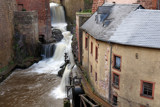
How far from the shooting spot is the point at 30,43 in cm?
3103

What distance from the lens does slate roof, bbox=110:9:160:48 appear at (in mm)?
11920

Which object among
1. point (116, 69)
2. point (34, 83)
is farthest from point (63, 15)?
point (116, 69)

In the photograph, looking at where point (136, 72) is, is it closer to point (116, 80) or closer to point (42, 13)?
point (116, 80)

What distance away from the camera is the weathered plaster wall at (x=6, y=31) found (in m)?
25.8

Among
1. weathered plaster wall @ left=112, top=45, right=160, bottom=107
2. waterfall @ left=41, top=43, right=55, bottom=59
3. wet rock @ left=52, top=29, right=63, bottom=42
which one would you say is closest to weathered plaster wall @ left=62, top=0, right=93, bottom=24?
wet rock @ left=52, top=29, right=63, bottom=42

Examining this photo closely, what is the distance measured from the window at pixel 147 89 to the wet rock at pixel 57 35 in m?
24.3

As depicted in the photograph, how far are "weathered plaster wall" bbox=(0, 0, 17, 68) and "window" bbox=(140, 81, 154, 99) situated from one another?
1801 centimetres

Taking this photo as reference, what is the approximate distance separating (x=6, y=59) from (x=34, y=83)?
5.38 meters

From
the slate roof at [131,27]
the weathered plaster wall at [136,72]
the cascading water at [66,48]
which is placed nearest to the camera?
the weathered plaster wall at [136,72]

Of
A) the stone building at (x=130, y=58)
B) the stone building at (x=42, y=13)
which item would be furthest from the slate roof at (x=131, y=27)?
the stone building at (x=42, y=13)

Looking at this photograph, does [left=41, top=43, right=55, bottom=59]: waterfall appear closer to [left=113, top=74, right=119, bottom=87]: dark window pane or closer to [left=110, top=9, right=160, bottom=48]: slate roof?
[left=113, top=74, right=119, bottom=87]: dark window pane

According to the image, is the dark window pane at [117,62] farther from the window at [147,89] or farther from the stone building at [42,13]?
the stone building at [42,13]

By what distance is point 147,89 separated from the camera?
12.4 m

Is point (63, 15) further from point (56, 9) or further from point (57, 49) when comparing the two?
point (57, 49)
